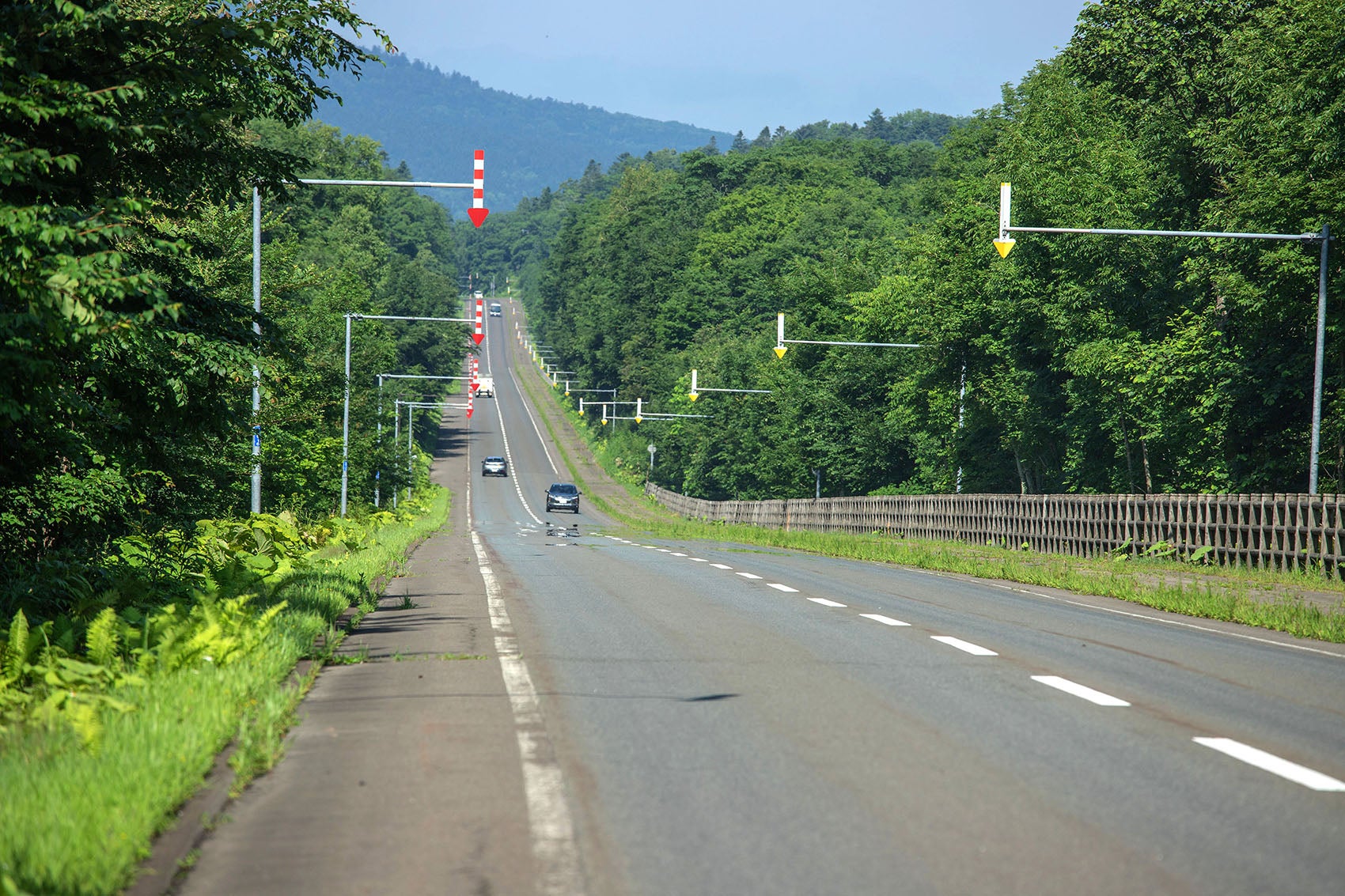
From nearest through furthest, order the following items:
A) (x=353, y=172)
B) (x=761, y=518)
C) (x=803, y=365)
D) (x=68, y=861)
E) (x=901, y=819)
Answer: (x=68, y=861), (x=901, y=819), (x=761, y=518), (x=803, y=365), (x=353, y=172)

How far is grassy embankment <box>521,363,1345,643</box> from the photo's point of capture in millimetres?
15609

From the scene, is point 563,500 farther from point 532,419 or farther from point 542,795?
point 542,795

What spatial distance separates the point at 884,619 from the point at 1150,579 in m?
10.3

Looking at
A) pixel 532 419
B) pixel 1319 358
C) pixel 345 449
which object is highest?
pixel 532 419

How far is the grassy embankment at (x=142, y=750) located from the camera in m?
4.84

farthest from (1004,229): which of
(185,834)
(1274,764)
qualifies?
(185,834)

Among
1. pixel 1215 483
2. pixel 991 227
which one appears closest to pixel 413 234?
pixel 991 227

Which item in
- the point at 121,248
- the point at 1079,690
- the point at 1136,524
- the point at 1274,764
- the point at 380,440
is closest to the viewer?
the point at 1274,764

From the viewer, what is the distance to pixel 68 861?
4.77m

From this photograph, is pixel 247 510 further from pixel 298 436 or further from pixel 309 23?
pixel 309 23

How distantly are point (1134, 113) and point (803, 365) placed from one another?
117ft

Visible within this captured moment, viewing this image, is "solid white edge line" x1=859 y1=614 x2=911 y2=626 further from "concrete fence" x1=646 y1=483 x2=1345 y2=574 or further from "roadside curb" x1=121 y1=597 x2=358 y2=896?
"concrete fence" x1=646 y1=483 x2=1345 y2=574

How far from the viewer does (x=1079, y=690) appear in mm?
9477

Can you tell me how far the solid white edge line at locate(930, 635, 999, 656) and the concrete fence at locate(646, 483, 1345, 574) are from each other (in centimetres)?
1140
